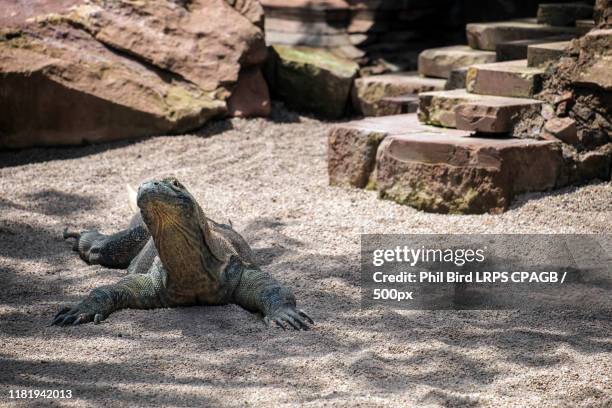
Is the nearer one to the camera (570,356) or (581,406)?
(581,406)

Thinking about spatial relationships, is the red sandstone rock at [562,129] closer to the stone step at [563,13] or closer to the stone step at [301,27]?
the stone step at [563,13]

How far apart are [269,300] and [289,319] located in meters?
0.19

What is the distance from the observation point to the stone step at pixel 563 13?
27.1ft

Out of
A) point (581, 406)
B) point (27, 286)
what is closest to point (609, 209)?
point (581, 406)

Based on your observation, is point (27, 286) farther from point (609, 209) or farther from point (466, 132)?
point (609, 209)

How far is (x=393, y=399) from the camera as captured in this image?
3.73 m

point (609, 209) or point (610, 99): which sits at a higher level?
point (610, 99)

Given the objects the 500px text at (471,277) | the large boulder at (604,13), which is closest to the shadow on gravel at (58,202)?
the 500px text at (471,277)

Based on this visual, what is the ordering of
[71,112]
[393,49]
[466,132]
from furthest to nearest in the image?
[393,49] < [71,112] < [466,132]

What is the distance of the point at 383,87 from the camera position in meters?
9.22

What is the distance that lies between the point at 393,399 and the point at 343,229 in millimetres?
2561

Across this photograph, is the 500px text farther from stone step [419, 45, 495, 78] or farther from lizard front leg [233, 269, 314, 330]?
stone step [419, 45, 495, 78]
